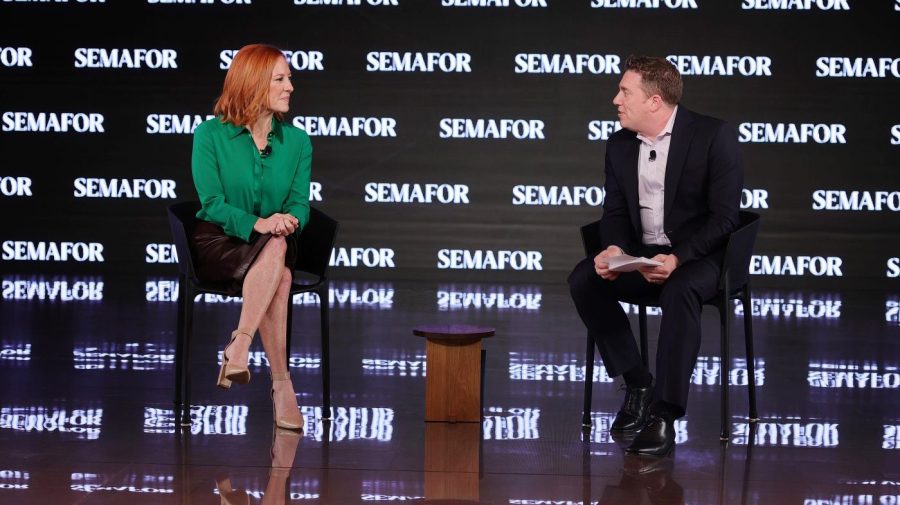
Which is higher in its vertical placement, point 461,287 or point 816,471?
point 461,287

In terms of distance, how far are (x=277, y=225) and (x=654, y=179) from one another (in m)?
1.05

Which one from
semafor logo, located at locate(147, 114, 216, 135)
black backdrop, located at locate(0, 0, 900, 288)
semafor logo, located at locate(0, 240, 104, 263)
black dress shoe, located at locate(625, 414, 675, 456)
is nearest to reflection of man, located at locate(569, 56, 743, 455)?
black dress shoe, located at locate(625, 414, 675, 456)

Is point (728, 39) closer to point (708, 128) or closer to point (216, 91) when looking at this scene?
point (216, 91)

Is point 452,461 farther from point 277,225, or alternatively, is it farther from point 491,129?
point 491,129

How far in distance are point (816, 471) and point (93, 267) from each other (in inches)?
226

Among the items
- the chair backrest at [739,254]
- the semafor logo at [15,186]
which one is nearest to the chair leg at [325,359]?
the chair backrest at [739,254]

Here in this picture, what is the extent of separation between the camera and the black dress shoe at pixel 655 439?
9.41 ft

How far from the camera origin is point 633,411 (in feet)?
10.4

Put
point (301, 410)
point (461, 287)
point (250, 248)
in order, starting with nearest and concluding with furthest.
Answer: point (250, 248) → point (301, 410) → point (461, 287)

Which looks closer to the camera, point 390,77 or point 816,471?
point 816,471

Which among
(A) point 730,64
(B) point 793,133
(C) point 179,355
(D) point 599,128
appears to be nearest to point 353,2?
(D) point 599,128

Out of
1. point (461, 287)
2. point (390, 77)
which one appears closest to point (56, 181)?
point (390, 77)

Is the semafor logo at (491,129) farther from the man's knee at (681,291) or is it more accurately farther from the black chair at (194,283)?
the man's knee at (681,291)

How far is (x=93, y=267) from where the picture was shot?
24.5 feet
